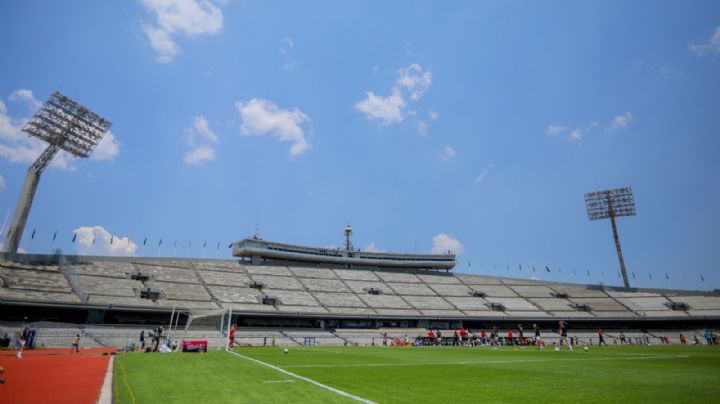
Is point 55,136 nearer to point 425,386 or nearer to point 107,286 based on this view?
point 107,286

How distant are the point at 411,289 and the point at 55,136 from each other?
5349 centimetres

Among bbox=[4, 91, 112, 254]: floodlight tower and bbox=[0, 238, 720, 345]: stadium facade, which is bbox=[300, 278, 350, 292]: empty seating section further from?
bbox=[4, 91, 112, 254]: floodlight tower

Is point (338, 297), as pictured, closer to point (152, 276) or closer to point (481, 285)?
point (152, 276)

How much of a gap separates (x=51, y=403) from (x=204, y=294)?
133ft

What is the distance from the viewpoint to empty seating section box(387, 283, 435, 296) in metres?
61.4

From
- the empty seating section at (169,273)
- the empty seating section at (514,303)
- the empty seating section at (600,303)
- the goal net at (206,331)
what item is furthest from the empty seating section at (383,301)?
the empty seating section at (600,303)

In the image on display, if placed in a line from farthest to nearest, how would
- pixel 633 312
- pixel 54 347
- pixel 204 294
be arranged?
pixel 633 312 < pixel 204 294 < pixel 54 347

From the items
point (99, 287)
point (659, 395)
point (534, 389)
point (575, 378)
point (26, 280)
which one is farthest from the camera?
point (99, 287)

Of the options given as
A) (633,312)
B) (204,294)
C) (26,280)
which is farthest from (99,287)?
(633,312)

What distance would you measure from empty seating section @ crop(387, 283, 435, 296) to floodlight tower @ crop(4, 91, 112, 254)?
47.3 m

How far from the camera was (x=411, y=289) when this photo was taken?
63219mm

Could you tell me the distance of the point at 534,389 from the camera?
937 centimetres

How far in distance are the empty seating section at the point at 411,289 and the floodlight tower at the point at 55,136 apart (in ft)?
155

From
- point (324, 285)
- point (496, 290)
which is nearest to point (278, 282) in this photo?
point (324, 285)
